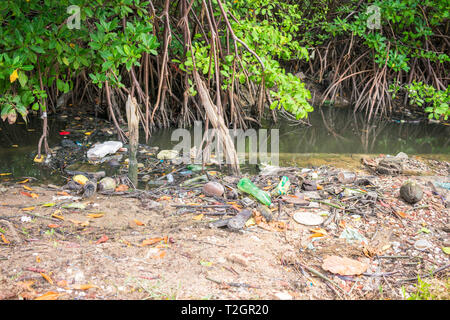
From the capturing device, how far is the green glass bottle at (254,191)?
2.48 metres

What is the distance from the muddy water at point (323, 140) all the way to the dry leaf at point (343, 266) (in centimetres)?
180

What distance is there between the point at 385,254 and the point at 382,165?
146 centimetres

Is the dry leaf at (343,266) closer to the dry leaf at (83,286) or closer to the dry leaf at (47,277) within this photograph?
the dry leaf at (83,286)

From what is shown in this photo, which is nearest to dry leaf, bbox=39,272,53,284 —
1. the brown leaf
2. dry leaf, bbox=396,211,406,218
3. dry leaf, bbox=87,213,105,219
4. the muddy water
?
the brown leaf

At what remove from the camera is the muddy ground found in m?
1.53

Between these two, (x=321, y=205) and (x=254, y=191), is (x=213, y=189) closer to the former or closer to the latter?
(x=254, y=191)

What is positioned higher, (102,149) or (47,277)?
(102,149)

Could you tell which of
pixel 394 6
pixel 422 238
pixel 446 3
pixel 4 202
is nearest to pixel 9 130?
pixel 4 202

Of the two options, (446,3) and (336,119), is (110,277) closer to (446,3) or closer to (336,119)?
(336,119)

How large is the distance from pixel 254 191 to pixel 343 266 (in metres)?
0.92

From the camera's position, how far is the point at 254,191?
103 inches

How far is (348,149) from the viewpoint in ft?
14.7

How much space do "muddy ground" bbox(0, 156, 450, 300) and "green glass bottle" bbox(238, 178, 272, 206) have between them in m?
0.11

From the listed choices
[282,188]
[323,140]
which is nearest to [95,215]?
[282,188]
